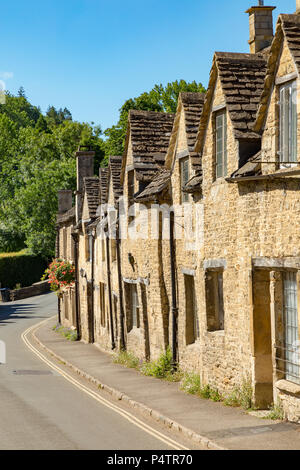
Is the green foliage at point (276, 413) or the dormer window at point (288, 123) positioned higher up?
the dormer window at point (288, 123)

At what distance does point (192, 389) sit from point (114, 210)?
490 inches

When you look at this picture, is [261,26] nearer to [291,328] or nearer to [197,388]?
[291,328]

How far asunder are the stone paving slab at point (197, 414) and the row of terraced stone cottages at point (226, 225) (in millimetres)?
692

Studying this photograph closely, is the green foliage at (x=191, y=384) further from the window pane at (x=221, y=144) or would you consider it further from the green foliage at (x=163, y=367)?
the window pane at (x=221, y=144)

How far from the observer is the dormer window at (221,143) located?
53.0 ft

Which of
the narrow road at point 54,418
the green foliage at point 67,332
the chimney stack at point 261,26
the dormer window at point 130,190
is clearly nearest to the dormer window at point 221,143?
the chimney stack at point 261,26

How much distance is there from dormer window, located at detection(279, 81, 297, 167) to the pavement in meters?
5.20

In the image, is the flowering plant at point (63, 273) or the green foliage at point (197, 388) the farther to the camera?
the flowering plant at point (63, 273)

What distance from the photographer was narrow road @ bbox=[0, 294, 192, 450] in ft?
40.8

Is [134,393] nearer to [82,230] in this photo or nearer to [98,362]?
[98,362]

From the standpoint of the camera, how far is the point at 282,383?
1339cm

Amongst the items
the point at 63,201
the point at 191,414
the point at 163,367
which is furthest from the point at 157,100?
the point at 191,414

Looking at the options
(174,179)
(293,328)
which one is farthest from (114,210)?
(293,328)

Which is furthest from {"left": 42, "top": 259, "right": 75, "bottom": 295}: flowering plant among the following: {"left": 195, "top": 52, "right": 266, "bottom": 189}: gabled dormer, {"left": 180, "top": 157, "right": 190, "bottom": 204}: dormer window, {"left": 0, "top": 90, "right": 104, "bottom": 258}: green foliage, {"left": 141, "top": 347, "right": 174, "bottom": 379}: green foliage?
{"left": 0, "top": 90, "right": 104, "bottom": 258}: green foliage
